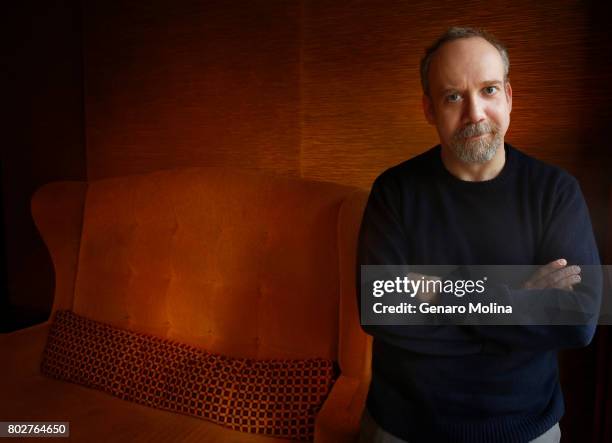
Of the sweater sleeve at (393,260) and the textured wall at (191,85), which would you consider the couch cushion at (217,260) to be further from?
the sweater sleeve at (393,260)

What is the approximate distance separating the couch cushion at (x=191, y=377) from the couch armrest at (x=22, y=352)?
7 centimetres

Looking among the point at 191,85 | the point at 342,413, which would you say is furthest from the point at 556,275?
the point at 191,85

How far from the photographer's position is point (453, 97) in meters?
1.06

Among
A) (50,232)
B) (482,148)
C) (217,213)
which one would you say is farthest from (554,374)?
(50,232)

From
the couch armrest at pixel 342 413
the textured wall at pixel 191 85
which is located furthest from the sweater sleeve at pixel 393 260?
the textured wall at pixel 191 85

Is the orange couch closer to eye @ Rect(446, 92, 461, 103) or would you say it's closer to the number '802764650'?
the number '802764650'

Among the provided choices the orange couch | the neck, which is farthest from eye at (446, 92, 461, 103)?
the orange couch

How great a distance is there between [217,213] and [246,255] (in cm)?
22

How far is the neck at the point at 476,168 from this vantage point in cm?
107

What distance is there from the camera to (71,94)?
261 centimetres

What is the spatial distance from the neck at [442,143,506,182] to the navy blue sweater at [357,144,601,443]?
0.02 metres

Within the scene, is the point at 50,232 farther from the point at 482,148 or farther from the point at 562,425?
the point at 562,425

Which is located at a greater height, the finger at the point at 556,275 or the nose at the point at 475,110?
the nose at the point at 475,110

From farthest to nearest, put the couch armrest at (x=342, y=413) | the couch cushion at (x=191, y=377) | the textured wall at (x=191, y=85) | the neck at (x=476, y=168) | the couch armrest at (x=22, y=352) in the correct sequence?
the textured wall at (x=191, y=85)
the couch armrest at (x=22, y=352)
the couch cushion at (x=191, y=377)
the couch armrest at (x=342, y=413)
the neck at (x=476, y=168)
